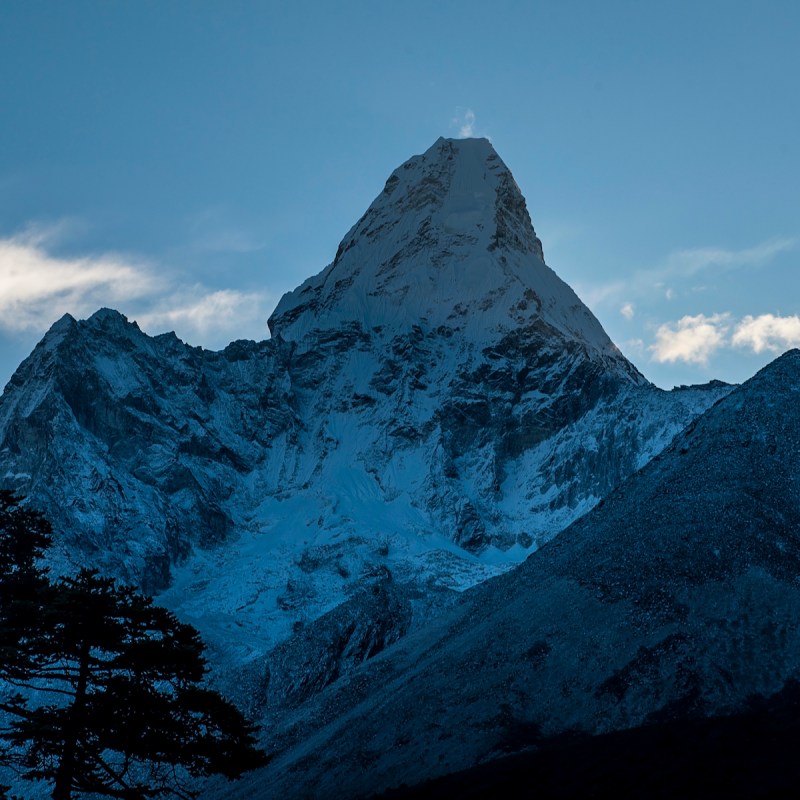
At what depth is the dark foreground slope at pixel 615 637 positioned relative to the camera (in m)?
41.5

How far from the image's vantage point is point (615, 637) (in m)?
45.3

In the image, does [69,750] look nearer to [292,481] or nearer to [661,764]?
[661,764]

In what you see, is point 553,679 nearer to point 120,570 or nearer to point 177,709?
point 177,709

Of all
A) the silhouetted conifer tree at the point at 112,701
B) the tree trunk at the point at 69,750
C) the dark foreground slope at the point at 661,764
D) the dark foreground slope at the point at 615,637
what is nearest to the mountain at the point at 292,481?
the dark foreground slope at the point at 615,637

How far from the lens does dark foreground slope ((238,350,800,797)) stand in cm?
4147

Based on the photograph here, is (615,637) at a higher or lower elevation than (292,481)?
lower

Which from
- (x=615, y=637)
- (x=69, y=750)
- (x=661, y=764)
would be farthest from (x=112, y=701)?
(x=615, y=637)

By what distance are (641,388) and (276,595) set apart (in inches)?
3301

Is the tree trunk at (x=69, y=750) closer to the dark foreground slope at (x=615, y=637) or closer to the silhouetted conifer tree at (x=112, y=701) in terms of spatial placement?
the silhouetted conifer tree at (x=112, y=701)

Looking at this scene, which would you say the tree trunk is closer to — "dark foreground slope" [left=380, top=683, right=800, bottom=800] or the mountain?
"dark foreground slope" [left=380, top=683, right=800, bottom=800]

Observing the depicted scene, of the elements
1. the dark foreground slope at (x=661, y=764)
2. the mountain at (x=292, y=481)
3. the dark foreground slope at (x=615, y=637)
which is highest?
the mountain at (x=292, y=481)

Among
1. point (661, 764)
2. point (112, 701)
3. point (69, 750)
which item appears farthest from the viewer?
point (661, 764)

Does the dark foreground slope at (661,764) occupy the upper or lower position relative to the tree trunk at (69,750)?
lower

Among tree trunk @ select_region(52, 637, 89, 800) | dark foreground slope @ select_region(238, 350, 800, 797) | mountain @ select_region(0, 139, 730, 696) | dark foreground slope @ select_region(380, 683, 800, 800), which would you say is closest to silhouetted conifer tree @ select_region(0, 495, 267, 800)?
tree trunk @ select_region(52, 637, 89, 800)
